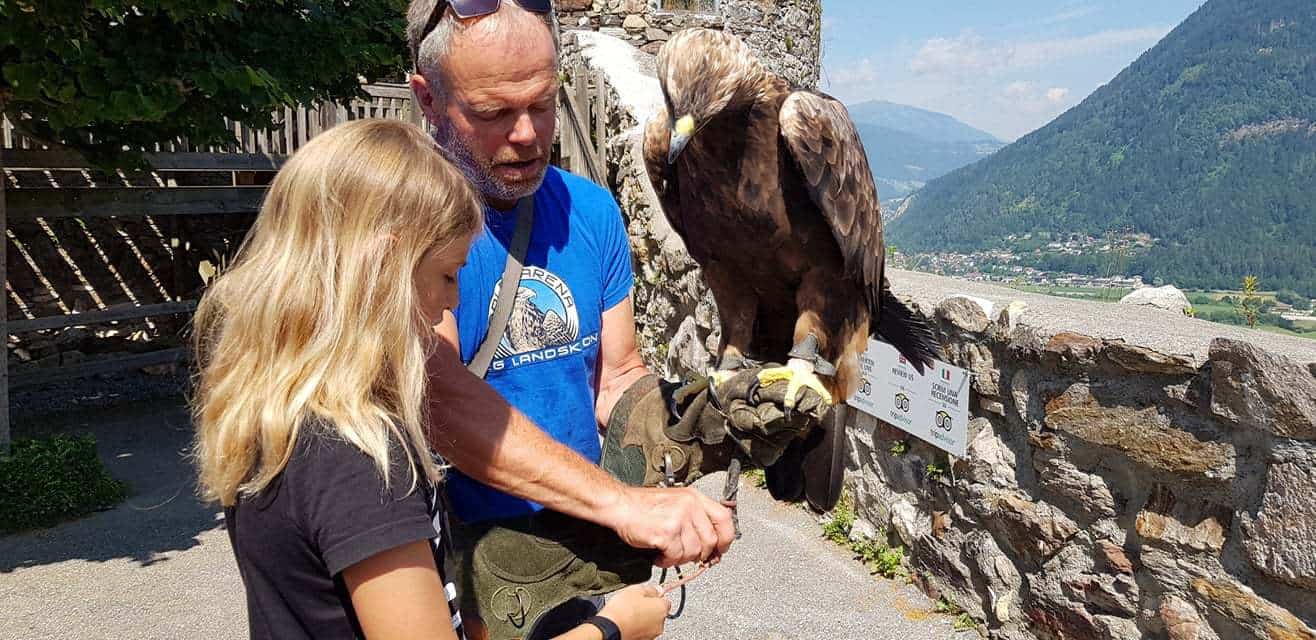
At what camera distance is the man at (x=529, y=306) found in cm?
144

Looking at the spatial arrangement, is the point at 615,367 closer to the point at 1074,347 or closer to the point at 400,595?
the point at 400,595

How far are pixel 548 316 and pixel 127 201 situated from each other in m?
7.55

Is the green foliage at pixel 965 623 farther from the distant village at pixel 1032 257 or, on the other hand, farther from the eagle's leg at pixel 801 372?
the distant village at pixel 1032 257

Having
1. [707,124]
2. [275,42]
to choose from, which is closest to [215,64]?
[275,42]

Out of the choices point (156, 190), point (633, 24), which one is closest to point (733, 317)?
point (156, 190)

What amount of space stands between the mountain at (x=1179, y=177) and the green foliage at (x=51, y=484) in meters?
21.1

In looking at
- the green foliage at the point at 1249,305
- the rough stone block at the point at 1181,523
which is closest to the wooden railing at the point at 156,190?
the rough stone block at the point at 1181,523

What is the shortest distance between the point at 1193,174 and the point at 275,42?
48.9m

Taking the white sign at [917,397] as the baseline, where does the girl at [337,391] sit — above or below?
above

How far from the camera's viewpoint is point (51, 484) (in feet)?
18.5

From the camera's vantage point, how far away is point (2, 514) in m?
5.46

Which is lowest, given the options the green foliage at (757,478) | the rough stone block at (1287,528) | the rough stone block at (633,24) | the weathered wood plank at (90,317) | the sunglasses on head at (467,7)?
the green foliage at (757,478)

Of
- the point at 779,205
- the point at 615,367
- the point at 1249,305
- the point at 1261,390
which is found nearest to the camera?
the point at 615,367

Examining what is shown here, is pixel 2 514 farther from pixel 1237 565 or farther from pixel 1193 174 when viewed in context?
pixel 1193 174
